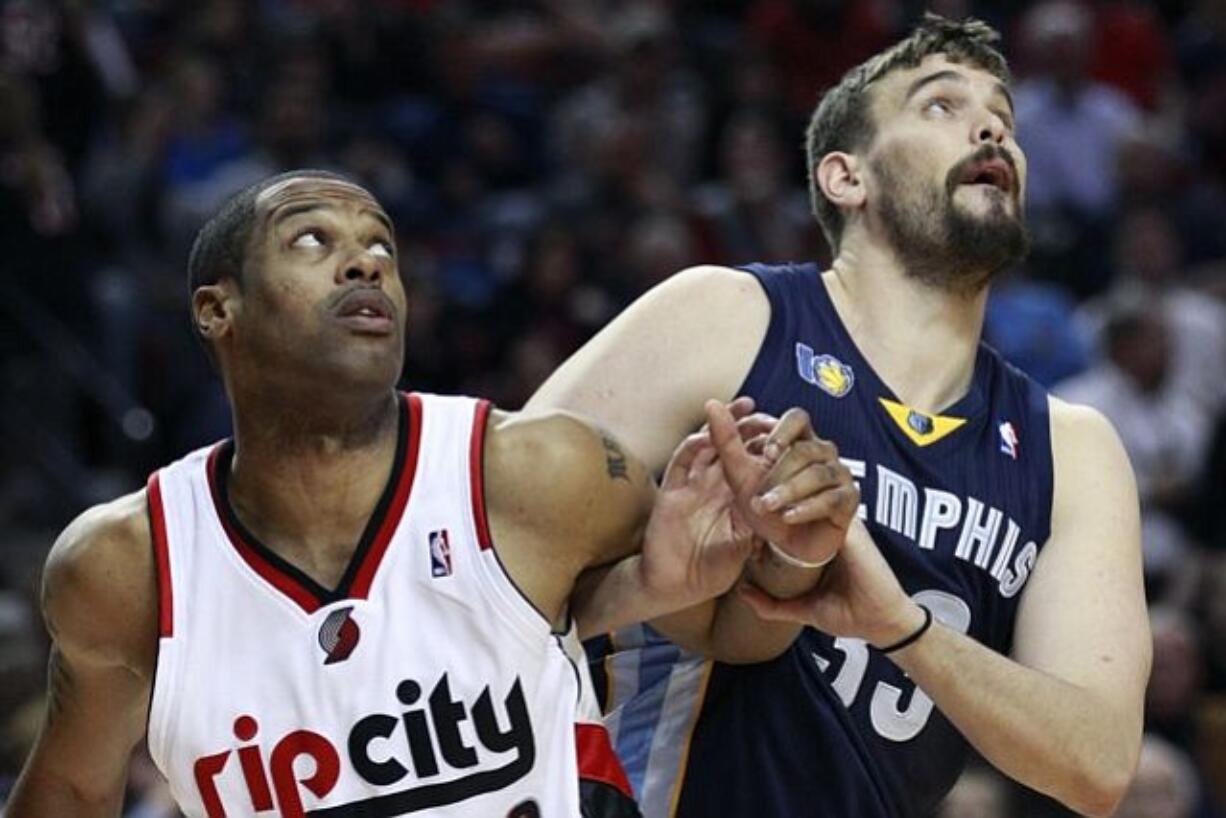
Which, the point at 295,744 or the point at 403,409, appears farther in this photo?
the point at 403,409

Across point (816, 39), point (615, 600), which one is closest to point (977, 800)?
point (615, 600)

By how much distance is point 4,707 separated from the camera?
22.6ft

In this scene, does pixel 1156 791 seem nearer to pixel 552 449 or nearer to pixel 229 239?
pixel 552 449

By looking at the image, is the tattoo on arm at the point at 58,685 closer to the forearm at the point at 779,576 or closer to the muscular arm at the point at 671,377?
the muscular arm at the point at 671,377

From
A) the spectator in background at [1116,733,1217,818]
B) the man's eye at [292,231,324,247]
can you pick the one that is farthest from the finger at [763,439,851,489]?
the spectator in background at [1116,733,1217,818]

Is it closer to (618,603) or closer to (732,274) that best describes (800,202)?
(732,274)

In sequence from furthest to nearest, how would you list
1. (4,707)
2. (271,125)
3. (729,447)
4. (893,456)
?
(271,125)
(4,707)
(893,456)
(729,447)

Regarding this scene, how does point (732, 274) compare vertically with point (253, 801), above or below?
above

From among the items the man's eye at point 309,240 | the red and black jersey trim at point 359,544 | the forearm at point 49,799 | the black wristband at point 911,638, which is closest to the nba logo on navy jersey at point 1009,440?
the black wristband at point 911,638

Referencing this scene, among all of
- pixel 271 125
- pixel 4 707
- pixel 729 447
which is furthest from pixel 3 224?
pixel 729 447

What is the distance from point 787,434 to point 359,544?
2.52 ft

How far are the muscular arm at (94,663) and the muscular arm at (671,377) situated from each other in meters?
0.82

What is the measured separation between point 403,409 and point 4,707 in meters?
3.18

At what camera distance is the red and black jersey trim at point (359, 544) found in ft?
13.0
